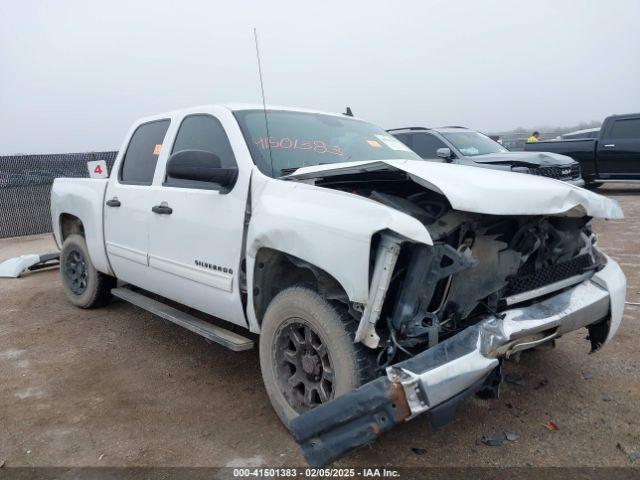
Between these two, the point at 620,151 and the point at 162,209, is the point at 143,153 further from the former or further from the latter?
the point at 620,151

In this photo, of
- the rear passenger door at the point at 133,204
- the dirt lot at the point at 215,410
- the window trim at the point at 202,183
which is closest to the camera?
the dirt lot at the point at 215,410

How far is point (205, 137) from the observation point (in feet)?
12.0

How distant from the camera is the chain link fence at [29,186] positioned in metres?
11.5

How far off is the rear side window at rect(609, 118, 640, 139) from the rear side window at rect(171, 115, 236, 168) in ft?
37.6

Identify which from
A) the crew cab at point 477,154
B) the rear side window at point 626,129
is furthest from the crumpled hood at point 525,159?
the rear side window at point 626,129

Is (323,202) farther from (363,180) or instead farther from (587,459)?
(587,459)

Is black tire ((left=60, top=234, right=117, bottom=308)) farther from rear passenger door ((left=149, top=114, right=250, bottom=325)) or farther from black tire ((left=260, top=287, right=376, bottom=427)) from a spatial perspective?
black tire ((left=260, top=287, right=376, bottom=427))

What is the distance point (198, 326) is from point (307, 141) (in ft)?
4.74

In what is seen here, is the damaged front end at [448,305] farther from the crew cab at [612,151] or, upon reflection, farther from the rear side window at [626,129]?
the rear side window at [626,129]

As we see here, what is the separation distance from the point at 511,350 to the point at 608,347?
74.5 inches

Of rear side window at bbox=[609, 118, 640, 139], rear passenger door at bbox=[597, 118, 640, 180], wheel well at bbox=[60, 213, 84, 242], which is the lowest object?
rear passenger door at bbox=[597, 118, 640, 180]

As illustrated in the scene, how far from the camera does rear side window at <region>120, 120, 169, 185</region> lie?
4160 millimetres

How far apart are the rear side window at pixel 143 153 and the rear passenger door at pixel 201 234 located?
30 centimetres

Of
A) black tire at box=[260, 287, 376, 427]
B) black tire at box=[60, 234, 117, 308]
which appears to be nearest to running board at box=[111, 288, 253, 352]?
black tire at box=[260, 287, 376, 427]
